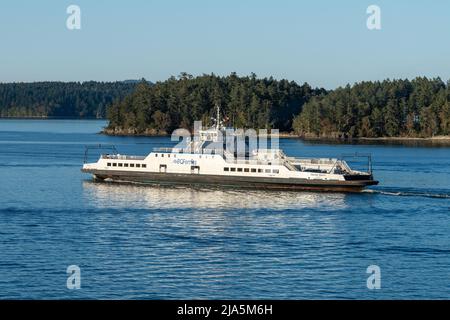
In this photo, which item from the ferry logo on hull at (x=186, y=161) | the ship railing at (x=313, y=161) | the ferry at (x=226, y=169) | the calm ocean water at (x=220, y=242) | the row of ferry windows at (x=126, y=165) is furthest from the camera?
the row of ferry windows at (x=126, y=165)

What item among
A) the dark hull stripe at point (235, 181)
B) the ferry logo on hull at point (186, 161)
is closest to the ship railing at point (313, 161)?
the dark hull stripe at point (235, 181)

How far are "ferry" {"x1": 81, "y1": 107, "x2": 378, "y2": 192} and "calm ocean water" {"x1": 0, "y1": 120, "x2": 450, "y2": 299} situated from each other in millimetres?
2124

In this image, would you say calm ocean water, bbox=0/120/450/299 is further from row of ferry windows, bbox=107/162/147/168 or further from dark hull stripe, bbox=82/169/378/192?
row of ferry windows, bbox=107/162/147/168

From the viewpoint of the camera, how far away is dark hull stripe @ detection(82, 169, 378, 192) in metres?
69.2

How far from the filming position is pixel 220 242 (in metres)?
45.6

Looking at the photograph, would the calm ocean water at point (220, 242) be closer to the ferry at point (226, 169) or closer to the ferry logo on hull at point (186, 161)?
the ferry at point (226, 169)

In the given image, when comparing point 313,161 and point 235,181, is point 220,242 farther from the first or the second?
point 313,161

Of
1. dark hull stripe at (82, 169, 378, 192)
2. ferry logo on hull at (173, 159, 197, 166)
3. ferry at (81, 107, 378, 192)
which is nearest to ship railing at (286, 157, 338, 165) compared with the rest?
ferry at (81, 107, 378, 192)

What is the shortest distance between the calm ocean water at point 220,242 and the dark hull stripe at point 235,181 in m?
1.66

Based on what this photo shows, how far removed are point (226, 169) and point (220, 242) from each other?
29.2 m

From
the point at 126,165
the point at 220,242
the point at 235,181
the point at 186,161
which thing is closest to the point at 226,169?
the point at 235,181

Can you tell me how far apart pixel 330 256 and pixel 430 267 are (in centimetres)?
500

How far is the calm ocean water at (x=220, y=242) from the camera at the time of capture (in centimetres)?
3491

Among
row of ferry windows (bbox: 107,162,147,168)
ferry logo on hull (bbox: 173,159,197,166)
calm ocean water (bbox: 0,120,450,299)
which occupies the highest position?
ferry logo on hull (bbox: 173,159,197,166)
